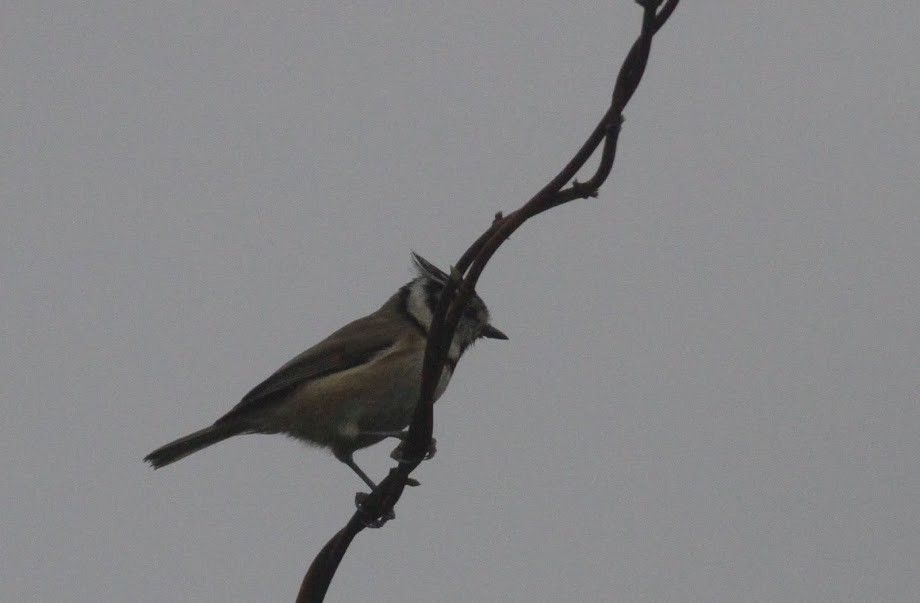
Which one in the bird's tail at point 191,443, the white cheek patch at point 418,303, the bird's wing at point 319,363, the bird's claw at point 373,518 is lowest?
the bird's claw at point 373,518

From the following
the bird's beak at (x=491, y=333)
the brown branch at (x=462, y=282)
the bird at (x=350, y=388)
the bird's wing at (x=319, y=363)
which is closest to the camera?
the brown branch at (x=462, y=282)

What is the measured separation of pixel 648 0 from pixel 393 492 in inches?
67.2

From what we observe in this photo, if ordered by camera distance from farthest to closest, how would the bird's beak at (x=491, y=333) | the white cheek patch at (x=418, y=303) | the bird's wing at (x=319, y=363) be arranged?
the white cheek patch at (x=418, y=303) < the bird's beak at (x=491, y=333) < the bird's wing at (x=319, y=363)

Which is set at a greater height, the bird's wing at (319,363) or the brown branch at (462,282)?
the bird's wing at (319,363)

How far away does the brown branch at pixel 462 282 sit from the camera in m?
2.73

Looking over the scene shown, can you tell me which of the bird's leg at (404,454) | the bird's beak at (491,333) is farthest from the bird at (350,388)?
the bird's leg at (404,454)

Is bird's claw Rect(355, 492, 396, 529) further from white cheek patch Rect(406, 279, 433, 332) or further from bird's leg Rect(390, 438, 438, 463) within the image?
white cheek patch Rect(406, 279, 433, 332)

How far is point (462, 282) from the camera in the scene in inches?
121

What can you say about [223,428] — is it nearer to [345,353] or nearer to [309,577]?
[345,353]

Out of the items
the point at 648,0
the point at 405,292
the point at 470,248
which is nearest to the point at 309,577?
the point at 470,248

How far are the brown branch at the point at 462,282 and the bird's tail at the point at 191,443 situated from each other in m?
3.03

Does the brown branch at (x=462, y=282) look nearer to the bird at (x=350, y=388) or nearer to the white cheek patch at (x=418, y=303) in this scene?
the bird at (x=350, y=388)

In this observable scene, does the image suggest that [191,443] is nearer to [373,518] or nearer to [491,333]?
[491,333]

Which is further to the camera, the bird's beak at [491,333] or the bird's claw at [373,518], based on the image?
the bird's beak at [491,333]
